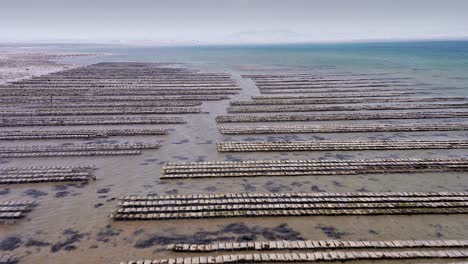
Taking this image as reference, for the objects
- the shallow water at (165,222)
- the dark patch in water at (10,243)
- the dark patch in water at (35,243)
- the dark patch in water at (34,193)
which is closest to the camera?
the dark patch in water at (10,243)

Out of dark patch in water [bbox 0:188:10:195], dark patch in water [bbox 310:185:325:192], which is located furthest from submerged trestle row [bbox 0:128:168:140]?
dark patch in water [bbox 310:185:325:192]

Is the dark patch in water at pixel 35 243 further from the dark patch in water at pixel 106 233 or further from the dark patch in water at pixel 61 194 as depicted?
the dark patch in water at pixel 61 194

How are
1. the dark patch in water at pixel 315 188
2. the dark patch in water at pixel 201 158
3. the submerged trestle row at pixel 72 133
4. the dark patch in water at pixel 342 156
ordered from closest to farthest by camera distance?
the dark patch in water at pixel 315 188, the dark patch in water at pixel 201 158, the dark patch in water at pixel 342 156, the submerged trestle row at pixel 72 133

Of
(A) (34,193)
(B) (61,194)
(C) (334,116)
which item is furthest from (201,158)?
(C) (334,116)

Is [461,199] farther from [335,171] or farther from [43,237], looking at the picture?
[43,237]

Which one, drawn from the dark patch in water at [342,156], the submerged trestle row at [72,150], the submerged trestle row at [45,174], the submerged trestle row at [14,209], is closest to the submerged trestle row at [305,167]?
the dark patch in water at [342,156]

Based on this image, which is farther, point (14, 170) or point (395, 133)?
point (395, 133)

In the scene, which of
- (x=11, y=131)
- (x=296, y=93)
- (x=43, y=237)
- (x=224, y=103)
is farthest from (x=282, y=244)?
(x=296, y=93)
